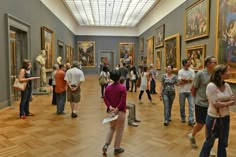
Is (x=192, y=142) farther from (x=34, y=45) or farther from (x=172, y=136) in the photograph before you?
(x=34, y=45)

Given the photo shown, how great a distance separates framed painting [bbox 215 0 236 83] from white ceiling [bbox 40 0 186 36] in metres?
4.57

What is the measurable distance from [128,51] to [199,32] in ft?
63.1

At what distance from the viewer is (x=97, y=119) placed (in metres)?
7.07

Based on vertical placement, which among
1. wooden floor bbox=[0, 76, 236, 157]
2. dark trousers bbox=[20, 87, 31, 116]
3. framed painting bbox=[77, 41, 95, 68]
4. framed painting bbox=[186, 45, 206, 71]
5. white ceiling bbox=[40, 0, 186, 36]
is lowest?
wooden floor bbox=[0, 76, 236, 157]

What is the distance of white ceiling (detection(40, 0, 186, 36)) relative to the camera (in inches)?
603

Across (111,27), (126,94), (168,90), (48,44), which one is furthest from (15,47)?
(111,27)

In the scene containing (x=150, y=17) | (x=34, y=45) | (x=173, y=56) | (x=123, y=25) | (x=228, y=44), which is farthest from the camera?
(x=123, y=25)

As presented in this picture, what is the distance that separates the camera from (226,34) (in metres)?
7.98

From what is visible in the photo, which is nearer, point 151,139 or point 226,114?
point 226,114

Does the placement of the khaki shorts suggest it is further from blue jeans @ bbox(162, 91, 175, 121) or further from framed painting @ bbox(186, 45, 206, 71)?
framed painting @ bbox(186, 45, 206, 71)

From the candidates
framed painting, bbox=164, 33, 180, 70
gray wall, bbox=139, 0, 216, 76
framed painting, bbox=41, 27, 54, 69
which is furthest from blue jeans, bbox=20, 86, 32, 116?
framed painting, bbox=164, 33, 180, 70

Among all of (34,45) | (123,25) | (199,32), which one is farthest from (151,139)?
(123,25)

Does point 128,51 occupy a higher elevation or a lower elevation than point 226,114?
higher

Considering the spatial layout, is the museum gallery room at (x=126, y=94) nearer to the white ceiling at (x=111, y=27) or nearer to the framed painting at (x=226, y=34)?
the framed painting at (x=226, y=34)
